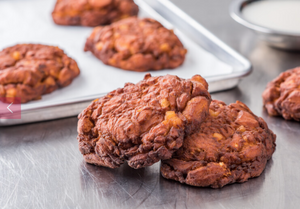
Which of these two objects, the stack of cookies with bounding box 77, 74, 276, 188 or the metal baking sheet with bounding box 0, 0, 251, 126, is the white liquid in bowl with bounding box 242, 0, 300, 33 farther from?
the stack of cookies with bounding box 77, 74, 276, 188

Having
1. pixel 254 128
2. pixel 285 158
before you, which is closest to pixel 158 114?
pixel 254 128

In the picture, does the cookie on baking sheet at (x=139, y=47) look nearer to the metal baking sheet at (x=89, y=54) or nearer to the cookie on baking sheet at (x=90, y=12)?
the metal baking sheet at (x=89, y=54)

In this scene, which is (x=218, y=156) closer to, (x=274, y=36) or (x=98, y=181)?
(x=98, y=181)

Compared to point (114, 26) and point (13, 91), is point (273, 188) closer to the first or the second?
point (13, 91)

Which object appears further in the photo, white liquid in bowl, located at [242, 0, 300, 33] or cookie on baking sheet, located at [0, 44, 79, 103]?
white liquid in bowl, located at [242, 0, 300, 33]

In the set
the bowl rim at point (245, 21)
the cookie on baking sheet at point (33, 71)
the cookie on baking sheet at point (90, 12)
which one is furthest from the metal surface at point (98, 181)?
the cookie on baking sheet at point (90, 12)

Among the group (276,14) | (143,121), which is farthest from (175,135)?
(276,14)

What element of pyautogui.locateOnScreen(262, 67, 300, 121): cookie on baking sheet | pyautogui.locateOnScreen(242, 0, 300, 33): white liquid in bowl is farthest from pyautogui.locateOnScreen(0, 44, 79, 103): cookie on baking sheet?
pyautogui.locateOnScreen(242, 0, 300, 33): white liquid in bowl
